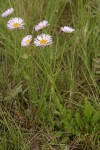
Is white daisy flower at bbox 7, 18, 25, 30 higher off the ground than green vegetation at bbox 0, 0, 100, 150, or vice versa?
white daisy flower at bbox 7, 18, 25, 30

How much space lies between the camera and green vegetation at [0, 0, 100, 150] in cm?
115

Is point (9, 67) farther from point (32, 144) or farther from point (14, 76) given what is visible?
point (32, 144)

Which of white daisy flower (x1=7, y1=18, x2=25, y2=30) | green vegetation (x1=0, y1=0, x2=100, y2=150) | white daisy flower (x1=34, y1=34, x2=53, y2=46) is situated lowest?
green vegetation (x1=0, y1=0, x2=100, y2=150)

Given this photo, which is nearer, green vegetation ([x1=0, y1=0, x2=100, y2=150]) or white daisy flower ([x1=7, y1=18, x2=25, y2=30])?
green vegetation ([x1=0, y1=0, x2=100, y2=150])

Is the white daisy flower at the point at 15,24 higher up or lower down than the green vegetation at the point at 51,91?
higher up

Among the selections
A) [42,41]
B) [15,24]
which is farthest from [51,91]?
[15,24]

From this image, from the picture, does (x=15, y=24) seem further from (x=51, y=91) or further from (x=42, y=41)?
(x=51, y=91)

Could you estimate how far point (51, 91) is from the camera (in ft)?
3.74

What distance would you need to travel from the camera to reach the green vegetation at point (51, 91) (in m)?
1.15

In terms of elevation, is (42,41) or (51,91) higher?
(42,41)

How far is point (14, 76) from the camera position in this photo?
4.37 feet

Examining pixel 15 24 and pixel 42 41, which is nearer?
pixel 42 41

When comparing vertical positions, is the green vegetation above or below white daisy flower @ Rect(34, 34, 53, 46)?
below

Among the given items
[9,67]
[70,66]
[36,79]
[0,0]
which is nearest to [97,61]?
[70,66]
